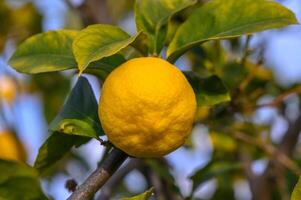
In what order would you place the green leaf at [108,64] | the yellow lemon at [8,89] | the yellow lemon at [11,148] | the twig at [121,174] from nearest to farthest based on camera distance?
1. the green leaf at [108,64]
2. the twig at [121,174]
3. the yellow lemon at [11,148]
4. the yellow lemon at [8,89]

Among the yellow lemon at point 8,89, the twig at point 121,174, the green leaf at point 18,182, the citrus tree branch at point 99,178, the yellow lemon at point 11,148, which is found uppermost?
the citrus tree branch at point 99,178

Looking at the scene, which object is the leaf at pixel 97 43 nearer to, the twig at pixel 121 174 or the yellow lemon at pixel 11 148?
the twig at pixel 121 174

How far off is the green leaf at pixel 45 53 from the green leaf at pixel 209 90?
0.55 ft

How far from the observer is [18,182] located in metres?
0.85

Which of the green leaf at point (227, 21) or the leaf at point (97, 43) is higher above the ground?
the leaf at point (97, 43)

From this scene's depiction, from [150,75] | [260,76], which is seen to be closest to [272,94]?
[260,76]

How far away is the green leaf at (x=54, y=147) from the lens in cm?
79

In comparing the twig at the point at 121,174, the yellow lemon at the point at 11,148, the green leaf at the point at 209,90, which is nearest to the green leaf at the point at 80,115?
the green leaf at the point at 209,90

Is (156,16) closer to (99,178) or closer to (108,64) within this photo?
(108,64)

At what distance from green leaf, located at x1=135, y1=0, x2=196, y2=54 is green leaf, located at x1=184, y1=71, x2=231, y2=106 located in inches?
2.7

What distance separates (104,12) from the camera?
1.35m

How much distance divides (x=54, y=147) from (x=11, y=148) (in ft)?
2.25

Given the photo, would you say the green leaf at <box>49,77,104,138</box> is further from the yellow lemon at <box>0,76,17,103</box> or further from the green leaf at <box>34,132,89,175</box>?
the yellow lemon at <box>0,76,17,103</box>

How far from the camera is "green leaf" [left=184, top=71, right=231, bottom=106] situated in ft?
2.63
